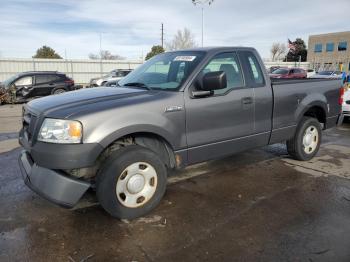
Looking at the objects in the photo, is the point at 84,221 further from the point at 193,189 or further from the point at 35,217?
the point at 193,189

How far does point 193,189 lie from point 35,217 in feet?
6.45

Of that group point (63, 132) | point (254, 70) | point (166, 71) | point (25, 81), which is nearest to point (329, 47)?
point (25, 81)

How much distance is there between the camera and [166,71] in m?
4.29

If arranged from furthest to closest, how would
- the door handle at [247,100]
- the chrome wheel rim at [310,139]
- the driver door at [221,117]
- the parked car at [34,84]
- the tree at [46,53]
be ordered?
the tree at [46,53]
the parked car at [34,84]
the chrome wheel rim at [310,139]
the door handle at [247,100]
the driver door at [221,117]

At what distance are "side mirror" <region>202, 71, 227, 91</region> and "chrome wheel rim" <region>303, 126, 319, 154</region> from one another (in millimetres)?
2509

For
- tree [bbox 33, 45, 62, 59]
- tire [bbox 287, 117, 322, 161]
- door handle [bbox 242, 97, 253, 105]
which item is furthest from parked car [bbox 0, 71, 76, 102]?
tree [bbox 33, 45, 62, 59]

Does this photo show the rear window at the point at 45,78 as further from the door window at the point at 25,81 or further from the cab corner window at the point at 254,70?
the cab corner window at the point at 254,70

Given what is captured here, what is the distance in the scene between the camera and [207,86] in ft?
12.2

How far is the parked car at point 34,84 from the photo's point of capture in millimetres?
15719

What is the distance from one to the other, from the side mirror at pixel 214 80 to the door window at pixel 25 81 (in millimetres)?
14434

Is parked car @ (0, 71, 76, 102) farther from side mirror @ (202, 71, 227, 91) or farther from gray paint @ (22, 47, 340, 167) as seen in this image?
side mirror @ (202, 71, 227, 91)

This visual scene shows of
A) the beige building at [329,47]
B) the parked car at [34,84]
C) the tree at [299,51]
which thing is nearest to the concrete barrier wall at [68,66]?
the parked car at [34,84]

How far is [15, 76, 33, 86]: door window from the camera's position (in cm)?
1576

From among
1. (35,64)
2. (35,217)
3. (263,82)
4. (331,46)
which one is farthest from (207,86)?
(331,46)
